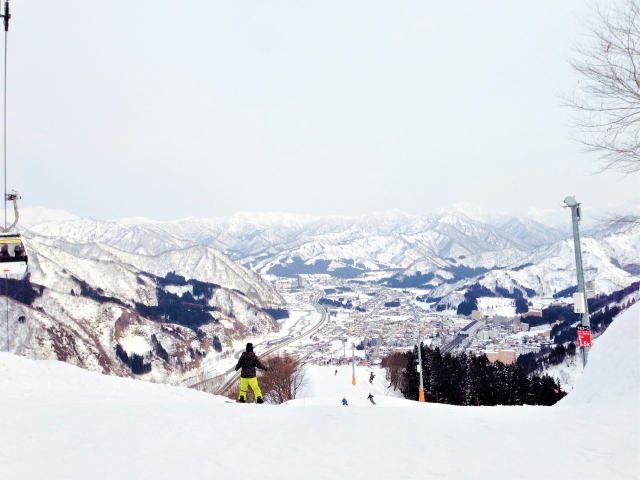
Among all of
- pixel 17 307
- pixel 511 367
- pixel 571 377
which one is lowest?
pixel 571 377

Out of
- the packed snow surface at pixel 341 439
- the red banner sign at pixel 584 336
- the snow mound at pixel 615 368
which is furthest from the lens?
the red banner sign at pixel 584 336

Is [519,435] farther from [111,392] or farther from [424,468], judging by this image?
[111,392]

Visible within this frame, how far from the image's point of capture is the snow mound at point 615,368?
24.1 feet

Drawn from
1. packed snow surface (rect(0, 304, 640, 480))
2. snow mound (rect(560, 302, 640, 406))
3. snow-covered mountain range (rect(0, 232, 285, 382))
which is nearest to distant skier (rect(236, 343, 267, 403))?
packed snow surface (rect(0, 304, 640, 480))

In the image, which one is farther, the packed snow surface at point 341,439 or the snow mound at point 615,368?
the snow mound at point 615,368

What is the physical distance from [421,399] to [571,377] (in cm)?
5707

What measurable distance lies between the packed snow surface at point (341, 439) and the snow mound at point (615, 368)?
3cm

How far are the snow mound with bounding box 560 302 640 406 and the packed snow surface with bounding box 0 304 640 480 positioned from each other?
0.09 ft

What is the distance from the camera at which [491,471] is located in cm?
496

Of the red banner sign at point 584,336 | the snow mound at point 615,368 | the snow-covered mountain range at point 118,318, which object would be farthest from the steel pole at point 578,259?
the snow-covered mountain range at point 118,318

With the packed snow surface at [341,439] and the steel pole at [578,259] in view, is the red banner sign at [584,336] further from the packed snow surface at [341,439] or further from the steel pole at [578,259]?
the packed snow surface at [341,439]

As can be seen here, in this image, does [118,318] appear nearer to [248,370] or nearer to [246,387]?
[246,387]

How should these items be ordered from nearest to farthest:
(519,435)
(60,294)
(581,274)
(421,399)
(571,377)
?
(519,435) < (581,274) < (421,399) < (571,377) < (60,294)

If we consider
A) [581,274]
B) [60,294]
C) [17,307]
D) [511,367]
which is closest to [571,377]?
[511,367]
